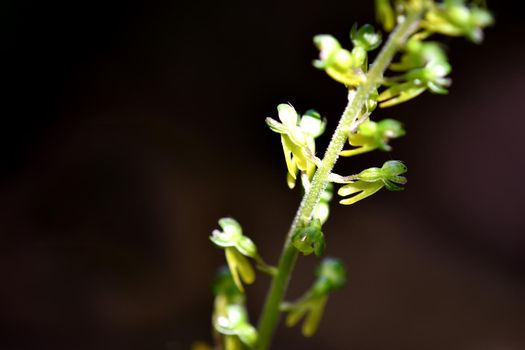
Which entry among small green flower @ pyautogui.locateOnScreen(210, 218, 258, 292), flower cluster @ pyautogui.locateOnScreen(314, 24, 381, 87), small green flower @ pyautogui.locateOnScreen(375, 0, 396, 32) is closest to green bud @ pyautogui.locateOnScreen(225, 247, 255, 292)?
small green flower @ pyautogui.locateOnScreen(210, 218, 258, 292)

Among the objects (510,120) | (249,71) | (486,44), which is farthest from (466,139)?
(249,71)

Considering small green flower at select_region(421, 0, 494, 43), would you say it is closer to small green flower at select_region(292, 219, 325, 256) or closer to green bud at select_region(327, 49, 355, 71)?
green bud at select_region(327, 49, 355, 71)

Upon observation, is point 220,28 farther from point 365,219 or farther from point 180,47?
Answer: point 365,219

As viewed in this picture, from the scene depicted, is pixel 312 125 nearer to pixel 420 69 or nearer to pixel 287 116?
pixel 287 116

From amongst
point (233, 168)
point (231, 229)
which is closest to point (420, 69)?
point (231, 229)

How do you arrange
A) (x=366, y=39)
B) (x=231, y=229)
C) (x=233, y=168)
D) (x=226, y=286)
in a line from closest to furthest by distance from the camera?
(x=366, y=39)
(x=231, y=229)
(x=226, y=286)
(x=233, y=168)

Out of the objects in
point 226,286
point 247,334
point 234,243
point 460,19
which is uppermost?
point 460,19

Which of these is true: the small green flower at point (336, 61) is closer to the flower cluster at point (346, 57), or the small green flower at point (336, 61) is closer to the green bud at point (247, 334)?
the flower cluster at point (346, 57)

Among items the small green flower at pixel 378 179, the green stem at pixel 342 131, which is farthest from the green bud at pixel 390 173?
the green stem at pixel 342 131
